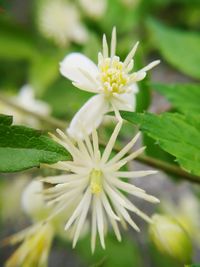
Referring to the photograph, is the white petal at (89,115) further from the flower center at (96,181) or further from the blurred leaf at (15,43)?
the blurred leaf at (15,43)

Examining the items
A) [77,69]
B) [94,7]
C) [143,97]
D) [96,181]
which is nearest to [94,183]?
[96,181]

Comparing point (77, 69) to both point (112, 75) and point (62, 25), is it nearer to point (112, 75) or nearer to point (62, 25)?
point (112, 75)

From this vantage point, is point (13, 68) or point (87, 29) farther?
point (13, 68)

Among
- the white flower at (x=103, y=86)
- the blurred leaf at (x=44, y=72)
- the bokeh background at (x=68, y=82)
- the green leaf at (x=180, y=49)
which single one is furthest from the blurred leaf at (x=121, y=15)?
the white flower at (x=103, y=86)

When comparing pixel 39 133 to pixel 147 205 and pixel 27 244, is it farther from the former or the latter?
pixel 147 205

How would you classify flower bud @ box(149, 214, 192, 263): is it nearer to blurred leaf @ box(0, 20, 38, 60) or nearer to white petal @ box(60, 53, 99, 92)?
white petal @ box(60, 53, 99, 92)

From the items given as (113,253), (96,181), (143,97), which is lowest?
(113,253)

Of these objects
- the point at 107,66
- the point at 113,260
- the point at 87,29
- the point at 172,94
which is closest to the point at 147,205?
the point at 113,260
